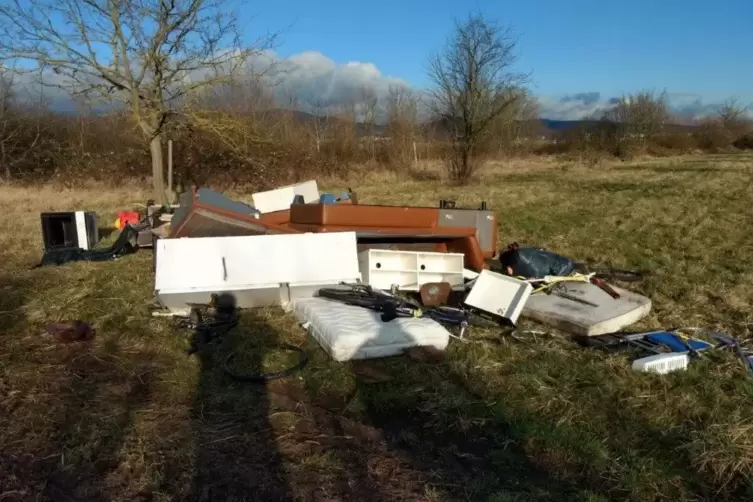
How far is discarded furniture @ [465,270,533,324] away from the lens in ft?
16.2

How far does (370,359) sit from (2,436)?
225cm

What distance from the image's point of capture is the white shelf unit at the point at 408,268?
5820 millimetres

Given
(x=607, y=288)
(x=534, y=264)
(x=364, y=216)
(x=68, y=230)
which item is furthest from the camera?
(x=68, y=230)

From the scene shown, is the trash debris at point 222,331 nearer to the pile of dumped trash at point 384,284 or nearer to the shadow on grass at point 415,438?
the pile of dumped trash at point 384,284

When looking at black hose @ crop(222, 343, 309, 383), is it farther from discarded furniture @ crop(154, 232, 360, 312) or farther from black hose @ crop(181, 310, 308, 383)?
discarded furniture @ crop(154, 232, 360, 312)

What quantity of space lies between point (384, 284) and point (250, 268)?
1.42 metres

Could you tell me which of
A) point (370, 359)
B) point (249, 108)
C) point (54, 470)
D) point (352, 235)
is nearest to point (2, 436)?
point (54, 470)

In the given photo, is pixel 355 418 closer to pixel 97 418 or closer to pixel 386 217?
pixel 97 418

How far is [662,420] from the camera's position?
326 centimetres

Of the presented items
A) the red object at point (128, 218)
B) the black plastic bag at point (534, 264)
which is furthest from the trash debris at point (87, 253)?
the black plastic bag at point (534, 264)

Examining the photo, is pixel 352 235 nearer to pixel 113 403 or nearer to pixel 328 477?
pixel 113 403

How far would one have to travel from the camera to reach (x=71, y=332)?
4.56m

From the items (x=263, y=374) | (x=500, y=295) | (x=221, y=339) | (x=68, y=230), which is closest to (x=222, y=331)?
(x=221, y=339)

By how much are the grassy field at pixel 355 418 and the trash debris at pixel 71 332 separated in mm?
86
